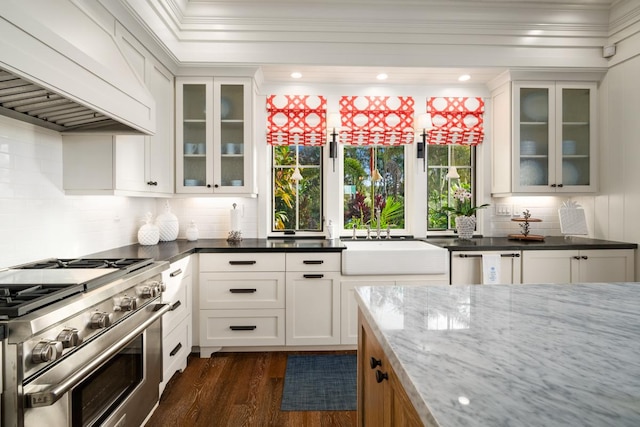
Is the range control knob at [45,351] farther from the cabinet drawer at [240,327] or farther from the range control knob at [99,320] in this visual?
the cabinet drawer at [240,327]

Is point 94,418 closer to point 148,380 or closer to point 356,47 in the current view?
point 148,380

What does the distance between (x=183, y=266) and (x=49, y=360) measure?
1.55 m

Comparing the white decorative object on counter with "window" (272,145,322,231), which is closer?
the white decorative object on counter

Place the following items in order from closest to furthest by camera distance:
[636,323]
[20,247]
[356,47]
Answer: [636,323] → [20,247] → [356,47]

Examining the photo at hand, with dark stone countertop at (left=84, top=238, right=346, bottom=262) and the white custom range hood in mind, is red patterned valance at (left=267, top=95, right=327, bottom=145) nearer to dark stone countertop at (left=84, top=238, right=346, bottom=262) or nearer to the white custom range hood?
dark stone countertop at (left=84, top=238, right=346, bottom=262)

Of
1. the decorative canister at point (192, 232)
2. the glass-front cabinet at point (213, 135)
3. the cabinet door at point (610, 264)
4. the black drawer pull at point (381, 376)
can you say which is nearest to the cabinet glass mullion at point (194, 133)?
the glass-front cabinet at point (213, 135)

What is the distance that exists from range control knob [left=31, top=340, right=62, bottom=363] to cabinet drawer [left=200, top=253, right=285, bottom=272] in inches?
68.6

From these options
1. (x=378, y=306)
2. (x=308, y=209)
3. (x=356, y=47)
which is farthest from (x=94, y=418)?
(x=356, y=47)

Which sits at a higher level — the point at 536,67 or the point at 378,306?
the point at 536,67

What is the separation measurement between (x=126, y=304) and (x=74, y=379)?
443 mm

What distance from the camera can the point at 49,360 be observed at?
116 centimetres

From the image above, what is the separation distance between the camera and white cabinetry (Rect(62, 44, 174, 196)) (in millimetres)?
2197

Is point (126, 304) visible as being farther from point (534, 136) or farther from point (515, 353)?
point (534, 136)

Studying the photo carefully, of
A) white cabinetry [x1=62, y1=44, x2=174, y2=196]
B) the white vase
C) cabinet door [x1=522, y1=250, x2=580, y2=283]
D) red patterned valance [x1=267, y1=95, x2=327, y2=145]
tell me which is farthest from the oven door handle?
cabinet door [x1=522, y1=250, x2=580, y2=283]
